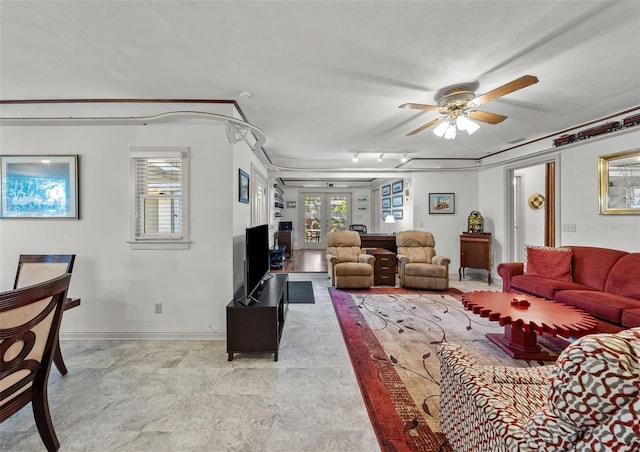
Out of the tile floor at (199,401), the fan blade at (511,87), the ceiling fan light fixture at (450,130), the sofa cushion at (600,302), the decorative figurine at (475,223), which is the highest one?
the fan blade at (511,87)

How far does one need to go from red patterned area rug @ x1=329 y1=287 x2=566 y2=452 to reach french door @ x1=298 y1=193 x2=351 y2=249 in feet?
17.7

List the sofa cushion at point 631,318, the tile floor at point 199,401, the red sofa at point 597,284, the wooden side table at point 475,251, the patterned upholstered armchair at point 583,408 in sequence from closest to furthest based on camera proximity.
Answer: the patterned upholstered armchair at point 583,408 < the tile floor at point 199,401 < the sofa cushion at point 631,318 < the red sofa at point 597,284 < the wooden side table at point 475,251

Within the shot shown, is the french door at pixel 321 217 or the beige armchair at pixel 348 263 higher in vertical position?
the french door at pixel 321 217

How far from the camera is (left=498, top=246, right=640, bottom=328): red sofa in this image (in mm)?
2455

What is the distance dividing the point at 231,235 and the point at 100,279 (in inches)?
56.8

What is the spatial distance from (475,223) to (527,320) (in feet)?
12.1

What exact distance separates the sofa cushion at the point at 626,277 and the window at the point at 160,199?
4.55 m

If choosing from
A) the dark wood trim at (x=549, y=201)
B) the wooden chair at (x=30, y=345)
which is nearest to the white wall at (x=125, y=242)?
the wooden chair at (x=30, y=345)

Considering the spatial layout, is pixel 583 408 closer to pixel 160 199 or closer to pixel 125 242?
pixel 160 199

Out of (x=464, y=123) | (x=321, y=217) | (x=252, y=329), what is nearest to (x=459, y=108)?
(x=464, y=123)

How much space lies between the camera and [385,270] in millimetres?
5066

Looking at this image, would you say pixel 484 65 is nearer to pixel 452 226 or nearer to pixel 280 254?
pixel 452 226

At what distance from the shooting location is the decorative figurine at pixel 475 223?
5.41m

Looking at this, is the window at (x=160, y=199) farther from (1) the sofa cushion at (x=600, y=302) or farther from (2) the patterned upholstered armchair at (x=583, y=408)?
(1) the sofa cushion at (x=600, y=302)
